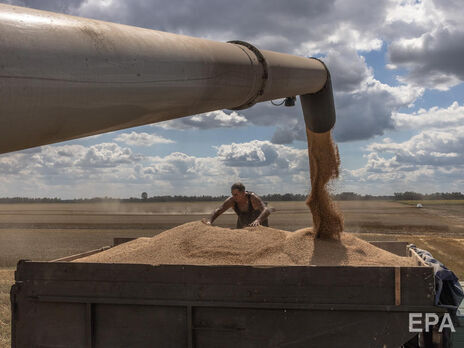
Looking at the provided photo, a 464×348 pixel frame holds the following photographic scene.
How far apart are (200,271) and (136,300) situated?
1.96 ft

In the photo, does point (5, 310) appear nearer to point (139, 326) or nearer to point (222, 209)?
point (222, 209)

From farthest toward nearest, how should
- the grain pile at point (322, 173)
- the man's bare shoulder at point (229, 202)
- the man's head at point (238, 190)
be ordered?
the man's bare shoulder at point (229, 202) → the man's head at point (238, 190) → the grain pile at point (322, 173)

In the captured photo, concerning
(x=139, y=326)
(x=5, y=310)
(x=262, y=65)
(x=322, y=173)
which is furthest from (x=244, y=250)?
(x=5, y=310)

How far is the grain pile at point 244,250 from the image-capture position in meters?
4.51

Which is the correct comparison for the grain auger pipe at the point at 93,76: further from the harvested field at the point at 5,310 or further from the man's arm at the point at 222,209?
the harvested field at the point at 5,310

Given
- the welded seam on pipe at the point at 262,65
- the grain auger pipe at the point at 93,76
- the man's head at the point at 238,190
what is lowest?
the man's head at the point at 238,190

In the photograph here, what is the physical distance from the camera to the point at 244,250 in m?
4.68

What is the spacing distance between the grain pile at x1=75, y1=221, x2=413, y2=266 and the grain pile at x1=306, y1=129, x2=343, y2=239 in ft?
1.47

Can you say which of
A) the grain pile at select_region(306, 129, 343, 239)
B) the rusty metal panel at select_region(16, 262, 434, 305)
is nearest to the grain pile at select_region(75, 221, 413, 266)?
the grain pile at select_region(306, 129, 343, 239)

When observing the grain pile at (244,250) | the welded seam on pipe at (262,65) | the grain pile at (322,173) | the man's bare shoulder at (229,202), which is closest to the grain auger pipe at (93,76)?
the welded seam on pipe at (262,65)

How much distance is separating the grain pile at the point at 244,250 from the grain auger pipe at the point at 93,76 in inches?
92.0

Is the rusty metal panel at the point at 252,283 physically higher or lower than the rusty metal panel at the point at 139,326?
higher

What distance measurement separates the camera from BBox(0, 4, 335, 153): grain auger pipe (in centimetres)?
138

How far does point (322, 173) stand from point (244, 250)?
183cm
